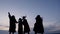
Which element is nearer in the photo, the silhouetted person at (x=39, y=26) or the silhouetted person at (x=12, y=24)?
the silhouetted person at (x=39, y=26)

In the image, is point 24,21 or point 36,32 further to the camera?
point 24,21

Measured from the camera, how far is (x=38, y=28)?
27953 millimetres

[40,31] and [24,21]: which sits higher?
[24,21]

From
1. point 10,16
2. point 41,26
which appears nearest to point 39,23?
point 41,26

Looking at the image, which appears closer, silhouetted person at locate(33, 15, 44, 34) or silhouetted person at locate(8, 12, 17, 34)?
silhouetted person at locate(33, 15, 44, 34)

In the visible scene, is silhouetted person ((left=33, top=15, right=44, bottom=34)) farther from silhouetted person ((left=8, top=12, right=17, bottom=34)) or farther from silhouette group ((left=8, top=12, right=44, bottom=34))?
silhouetted person ((left=8, top=12, right=17, bottom=34))

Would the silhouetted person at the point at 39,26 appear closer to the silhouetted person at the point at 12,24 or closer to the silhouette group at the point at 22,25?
the silhouette group at the point at 22,25

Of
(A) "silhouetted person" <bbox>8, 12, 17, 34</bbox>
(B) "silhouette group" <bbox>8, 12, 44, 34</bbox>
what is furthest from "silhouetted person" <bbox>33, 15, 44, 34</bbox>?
(A) "silhouetted person" <bbox>8, 12, 17, 34</bbox>

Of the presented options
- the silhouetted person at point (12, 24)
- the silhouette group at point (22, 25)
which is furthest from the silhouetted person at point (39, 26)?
the silhouetted person at point (12, 24)

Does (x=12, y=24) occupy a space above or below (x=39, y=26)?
above

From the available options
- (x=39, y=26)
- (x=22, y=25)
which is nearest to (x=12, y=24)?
(x=22, y=25)

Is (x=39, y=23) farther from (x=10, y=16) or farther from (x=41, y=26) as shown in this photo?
(x=10, y=16)

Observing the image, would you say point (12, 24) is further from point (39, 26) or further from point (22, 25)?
point (39, 26)

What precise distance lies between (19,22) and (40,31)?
179 inches
